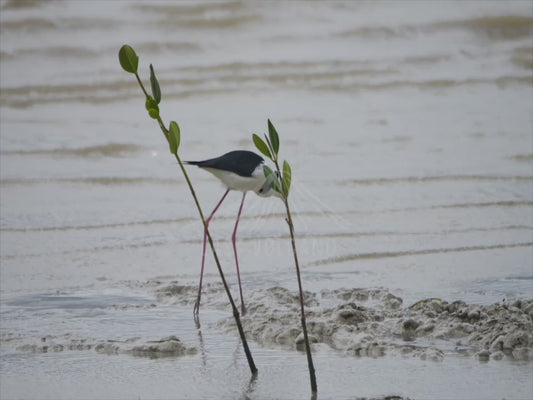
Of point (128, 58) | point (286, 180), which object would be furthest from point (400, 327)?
point (128, 58)

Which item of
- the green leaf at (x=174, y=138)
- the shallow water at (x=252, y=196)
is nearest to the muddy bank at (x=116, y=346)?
the shallow water at (x=252, y=196)

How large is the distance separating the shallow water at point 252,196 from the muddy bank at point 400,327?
0.13 meters

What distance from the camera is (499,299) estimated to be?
6246mm

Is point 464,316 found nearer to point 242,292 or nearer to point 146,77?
point 242,292

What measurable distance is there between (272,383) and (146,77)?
1052 cm

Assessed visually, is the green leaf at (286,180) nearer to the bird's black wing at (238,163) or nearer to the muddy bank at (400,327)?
the muddy bank at (400,327)

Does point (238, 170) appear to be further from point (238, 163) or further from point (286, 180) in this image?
point (286, 180)

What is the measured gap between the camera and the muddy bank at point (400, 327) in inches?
200

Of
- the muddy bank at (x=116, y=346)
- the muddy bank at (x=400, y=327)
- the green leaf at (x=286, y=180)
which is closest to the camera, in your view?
the green leaf at (x=286, y=180)

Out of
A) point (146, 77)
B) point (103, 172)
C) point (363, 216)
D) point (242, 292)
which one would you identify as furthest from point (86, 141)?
point (242, 292)

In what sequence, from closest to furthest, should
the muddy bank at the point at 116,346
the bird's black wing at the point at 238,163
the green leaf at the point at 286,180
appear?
the green leaf at the point at 286,180 < the muddy bank at the point at 116,346 < the bird's black wing at the point at 238,163

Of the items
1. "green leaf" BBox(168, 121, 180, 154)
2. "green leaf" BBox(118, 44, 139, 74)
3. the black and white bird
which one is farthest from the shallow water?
"green leaf" BBox(118, 44, 139, 74)

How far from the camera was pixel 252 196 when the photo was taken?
35.4 feet

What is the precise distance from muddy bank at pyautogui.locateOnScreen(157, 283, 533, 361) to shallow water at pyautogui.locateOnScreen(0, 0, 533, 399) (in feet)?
0.43
